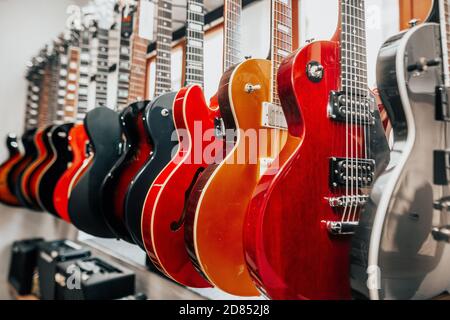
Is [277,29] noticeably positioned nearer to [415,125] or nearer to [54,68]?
[415,125]

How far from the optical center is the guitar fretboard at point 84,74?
1.72 metres

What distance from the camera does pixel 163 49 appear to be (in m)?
1.11

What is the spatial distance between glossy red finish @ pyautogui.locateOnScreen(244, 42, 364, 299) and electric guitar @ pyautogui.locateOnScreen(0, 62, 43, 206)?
180 centimetres

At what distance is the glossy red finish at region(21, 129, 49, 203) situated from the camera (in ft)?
5.43

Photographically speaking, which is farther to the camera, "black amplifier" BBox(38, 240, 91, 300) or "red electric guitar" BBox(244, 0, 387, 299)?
"black amplifier" BBox(38, 240, 91, 300)

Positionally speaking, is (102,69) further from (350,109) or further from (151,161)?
(350,109)

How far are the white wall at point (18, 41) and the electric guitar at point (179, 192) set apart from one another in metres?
1.96

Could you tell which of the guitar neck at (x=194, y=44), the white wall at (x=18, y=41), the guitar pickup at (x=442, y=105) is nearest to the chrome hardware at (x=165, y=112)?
the guitar neck at (x=194, y=44)

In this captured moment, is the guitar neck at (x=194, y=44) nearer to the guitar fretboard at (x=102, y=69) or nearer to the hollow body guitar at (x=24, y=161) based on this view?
the guitar fretboard at (x=102, y=69)

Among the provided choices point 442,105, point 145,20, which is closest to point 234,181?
point 442,105

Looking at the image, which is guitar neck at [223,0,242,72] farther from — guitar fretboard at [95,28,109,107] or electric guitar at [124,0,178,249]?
guitar fretboard at [95,28,109,107]

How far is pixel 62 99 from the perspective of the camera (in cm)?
205

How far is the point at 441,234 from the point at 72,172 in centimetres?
121

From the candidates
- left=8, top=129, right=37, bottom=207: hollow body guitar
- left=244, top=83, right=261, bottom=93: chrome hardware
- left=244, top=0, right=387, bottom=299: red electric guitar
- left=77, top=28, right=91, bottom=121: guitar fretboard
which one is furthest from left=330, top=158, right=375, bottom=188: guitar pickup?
left=8, top=129, right=37, bottom=207: hollow body guitar
